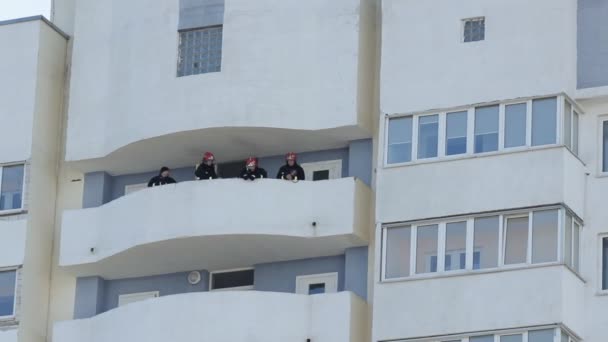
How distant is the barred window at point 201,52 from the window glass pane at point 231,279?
4475 mm

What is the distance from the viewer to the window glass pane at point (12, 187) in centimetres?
5438

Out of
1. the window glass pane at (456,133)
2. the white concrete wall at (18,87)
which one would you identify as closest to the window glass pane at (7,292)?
the white concrete wall at (18,87)

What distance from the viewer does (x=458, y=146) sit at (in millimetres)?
50594

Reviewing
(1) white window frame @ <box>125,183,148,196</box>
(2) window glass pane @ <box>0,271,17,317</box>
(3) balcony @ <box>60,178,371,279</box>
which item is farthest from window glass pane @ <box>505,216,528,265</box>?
(2) window glass pane @ <box>0,271,17,317</box>

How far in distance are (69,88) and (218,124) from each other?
482 centimetres

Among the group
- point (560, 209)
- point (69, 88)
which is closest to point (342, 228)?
point (560, 209)

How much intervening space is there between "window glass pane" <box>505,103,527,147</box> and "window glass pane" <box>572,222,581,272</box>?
2085 millimetres

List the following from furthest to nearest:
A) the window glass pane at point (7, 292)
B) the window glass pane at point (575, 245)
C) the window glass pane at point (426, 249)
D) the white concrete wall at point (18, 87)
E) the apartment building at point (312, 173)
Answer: the white concrete wall at point (18, 87), the window glass pane at point (7, 292), the window glass pane at point (426, 249), the apartment building at point (312, 173), the window glass pane at point (575, 245)

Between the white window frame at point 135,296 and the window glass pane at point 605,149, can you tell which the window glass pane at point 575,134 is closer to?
the window glass pane at point 605,149

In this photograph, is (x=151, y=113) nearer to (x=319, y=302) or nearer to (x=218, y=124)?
(x=218, y=124)

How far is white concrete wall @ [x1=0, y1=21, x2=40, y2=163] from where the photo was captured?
54594 mm

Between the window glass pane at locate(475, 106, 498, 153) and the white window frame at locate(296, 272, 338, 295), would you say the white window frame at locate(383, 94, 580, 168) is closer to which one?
the window glass pane at locate(475, 106, 498, 153)

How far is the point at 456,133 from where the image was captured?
166 feet

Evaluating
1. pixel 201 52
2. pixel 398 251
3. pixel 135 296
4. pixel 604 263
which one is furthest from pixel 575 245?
pixel 135 296
